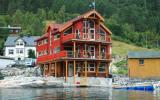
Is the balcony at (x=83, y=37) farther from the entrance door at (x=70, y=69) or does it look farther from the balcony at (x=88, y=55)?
the entrance door at (x=70, y=69)

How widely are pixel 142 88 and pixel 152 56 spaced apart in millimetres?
15490

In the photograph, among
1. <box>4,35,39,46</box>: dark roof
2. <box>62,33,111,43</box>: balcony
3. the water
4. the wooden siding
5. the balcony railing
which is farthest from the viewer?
<box>4,35,39,46</box>: dark roof

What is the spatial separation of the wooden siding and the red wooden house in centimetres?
376

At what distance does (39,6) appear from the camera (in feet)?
574

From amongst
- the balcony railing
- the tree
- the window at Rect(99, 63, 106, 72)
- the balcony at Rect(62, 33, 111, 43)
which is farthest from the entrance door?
the tree

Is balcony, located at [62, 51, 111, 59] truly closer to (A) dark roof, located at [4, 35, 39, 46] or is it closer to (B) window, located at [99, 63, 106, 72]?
(B) window, located at [99, 63, 106, 72]

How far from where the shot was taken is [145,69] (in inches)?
2667

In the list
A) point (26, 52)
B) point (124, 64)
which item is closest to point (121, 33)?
point (26, 52)

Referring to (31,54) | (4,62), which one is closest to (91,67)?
(4,62)

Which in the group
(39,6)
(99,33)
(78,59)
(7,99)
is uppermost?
(39,6)

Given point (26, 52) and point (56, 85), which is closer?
point (56, 85)

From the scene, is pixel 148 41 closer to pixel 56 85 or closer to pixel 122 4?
pixel 122 4

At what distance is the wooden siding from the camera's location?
67.0 m

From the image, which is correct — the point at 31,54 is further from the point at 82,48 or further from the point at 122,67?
the point at 82,48
